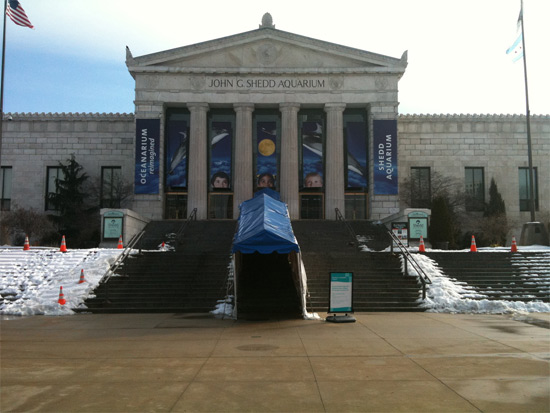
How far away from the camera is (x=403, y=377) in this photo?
323 inches

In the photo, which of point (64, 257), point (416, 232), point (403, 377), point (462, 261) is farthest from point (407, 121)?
point (403, 377)

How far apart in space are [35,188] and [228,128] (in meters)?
16.4

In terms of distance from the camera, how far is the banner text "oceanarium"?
40.1 meters

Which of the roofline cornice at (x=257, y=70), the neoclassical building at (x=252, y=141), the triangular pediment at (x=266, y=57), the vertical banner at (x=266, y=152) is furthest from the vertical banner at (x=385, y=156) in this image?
the vertical banner at (x=266, y=152)

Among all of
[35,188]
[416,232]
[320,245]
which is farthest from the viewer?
[35,188]

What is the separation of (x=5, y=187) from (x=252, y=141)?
20.6m

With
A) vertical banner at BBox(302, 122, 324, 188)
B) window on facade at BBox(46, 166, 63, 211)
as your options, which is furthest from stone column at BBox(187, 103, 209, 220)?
window on facade at BBox(46, 166, 63, 211)

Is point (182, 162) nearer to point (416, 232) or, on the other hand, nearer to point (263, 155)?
point (263, 155)

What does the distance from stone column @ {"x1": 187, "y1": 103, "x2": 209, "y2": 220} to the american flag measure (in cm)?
1304

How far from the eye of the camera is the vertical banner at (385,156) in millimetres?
38844

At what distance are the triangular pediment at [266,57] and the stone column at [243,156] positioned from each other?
3299mm

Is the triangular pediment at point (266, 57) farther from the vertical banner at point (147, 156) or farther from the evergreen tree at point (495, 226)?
the evergreen tree at point (495, 226)

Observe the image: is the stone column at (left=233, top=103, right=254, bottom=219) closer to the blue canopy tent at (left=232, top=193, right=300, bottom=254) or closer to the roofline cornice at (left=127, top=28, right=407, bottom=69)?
the roofline cornice at (left=127, top=28, right=407, bottom=69)

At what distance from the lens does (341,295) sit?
1488 cm
